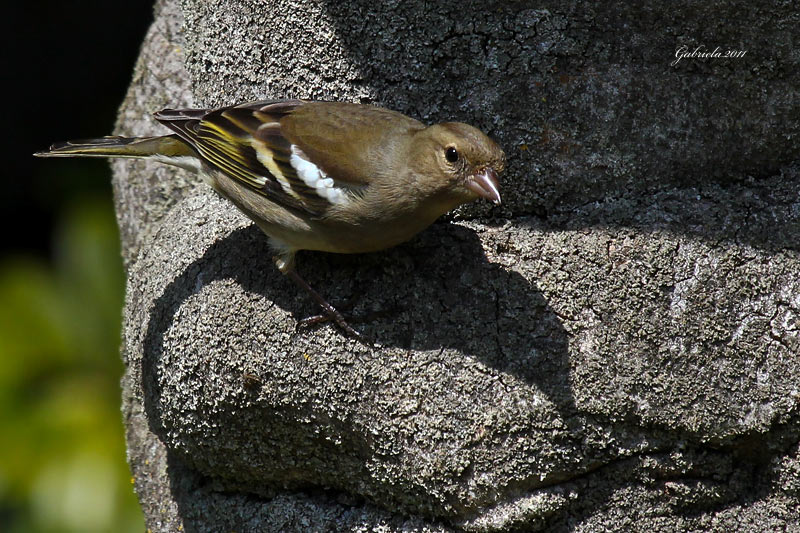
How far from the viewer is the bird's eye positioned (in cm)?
276

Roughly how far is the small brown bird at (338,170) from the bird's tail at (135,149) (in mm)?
228

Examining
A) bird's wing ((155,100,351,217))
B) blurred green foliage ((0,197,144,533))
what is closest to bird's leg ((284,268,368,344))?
bird's wing ((155,100,351,217))

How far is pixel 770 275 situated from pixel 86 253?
498 centimetres

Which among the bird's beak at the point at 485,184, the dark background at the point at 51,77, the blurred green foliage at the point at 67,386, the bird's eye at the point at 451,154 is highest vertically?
the bird's eye at the point at 451,154

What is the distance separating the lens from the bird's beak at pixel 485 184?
269 cm

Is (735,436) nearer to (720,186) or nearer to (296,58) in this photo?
(720,186)

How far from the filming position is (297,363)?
9.41 feet

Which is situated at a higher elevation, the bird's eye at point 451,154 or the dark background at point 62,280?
the bird's eye at point 451,154

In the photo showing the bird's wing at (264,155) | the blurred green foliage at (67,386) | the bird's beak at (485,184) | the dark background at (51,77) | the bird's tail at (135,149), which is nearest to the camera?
the bird's beak at (485,184)

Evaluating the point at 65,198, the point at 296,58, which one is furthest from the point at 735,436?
the point at 65,198

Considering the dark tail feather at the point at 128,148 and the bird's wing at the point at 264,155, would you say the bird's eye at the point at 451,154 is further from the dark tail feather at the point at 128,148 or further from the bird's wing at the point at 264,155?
the dark tail feather at the point at 128,148

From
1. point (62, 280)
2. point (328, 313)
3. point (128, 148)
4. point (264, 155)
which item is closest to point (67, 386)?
point (62, 280)

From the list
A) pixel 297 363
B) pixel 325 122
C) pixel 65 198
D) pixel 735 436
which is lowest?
→ pixel 65 198

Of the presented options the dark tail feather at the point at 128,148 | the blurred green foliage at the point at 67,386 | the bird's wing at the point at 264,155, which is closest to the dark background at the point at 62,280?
the blurred green foliage at the point at 67,386
